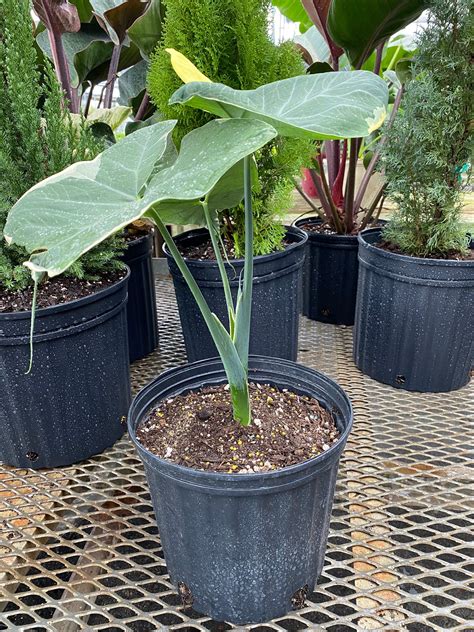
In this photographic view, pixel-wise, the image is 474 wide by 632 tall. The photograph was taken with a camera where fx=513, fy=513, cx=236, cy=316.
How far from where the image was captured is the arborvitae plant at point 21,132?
998mm

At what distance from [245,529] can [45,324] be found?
533 millimetres

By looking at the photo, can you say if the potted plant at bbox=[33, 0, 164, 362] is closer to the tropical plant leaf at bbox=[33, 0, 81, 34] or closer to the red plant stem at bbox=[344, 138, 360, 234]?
the tropical plant leaf at bbox=[33, 0, 81, 34]

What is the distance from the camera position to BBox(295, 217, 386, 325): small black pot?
1662 millimetres

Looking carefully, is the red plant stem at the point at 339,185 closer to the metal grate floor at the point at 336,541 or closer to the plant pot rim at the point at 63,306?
the metal grate floor at the point at 336,541

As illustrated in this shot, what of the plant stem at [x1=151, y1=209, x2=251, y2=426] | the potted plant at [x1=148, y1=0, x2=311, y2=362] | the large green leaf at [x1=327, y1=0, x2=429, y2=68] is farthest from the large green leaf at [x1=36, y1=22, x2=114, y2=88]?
the plant stem at [x1=151, y1=209, x2=251, y2=426]

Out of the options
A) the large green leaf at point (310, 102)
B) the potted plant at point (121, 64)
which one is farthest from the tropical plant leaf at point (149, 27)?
the large green leaf at point (310, 102)

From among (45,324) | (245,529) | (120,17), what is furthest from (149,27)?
(245,529)

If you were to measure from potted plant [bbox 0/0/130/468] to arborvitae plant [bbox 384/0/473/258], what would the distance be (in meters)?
0.73

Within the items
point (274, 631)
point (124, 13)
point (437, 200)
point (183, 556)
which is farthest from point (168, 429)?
point (124, 13)

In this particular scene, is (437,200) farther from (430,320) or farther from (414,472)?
(414,472)

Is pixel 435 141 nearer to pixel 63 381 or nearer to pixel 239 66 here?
pixel 239 66

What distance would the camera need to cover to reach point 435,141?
1.20 meters

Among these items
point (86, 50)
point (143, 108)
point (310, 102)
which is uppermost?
point (86, 50)

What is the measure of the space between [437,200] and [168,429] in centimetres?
86
